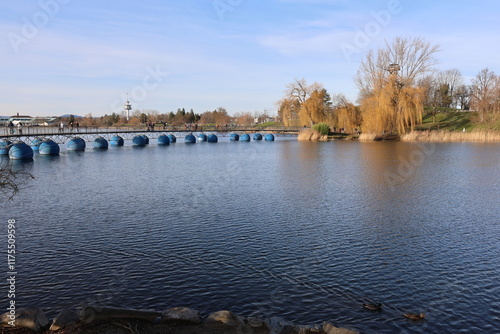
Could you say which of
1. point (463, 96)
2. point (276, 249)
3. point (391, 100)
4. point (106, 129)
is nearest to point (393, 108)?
point (391, 100)

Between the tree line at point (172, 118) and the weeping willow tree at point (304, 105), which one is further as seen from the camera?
the tree line at point (172, 118)

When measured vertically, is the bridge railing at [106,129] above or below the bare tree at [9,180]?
above

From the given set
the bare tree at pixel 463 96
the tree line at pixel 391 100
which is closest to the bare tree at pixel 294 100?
the tree line at pixel 391 100

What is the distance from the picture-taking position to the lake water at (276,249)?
9438mm

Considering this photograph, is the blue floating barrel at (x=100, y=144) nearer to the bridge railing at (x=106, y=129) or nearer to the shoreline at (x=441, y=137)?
the bridge railing at (x=106, y=129)

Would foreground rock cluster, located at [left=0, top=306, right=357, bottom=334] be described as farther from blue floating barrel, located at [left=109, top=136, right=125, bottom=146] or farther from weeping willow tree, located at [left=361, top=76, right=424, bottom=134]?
blue floating barrel, located at [left=109, top=136, right=125, bottom=146]

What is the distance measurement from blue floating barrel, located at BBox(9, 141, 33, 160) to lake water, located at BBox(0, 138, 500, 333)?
67.8ft

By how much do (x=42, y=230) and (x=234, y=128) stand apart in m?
91.2

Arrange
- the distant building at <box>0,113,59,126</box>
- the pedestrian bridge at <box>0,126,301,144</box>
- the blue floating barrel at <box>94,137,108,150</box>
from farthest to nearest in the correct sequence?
the distant building at <box>0,113,59,126</box>
the pedestrian bridge at <box>0,126,301,144</box>
the blue floating barrel at <box>94,137,108,150</box>

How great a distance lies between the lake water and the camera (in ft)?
31.0

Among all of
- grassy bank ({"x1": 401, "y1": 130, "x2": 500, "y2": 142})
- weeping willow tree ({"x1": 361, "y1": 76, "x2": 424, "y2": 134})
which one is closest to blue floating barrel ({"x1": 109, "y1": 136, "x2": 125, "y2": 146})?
weeping willow tree ({"x1": 361, "y1": 76, "x2": 424, "y2": 134})

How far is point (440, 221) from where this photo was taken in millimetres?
16266

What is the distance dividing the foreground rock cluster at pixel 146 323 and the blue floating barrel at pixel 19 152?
39.4 meters

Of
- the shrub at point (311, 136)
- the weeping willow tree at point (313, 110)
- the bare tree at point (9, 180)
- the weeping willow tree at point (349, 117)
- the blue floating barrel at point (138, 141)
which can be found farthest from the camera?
the weeping willow tree at point (313, 110)
